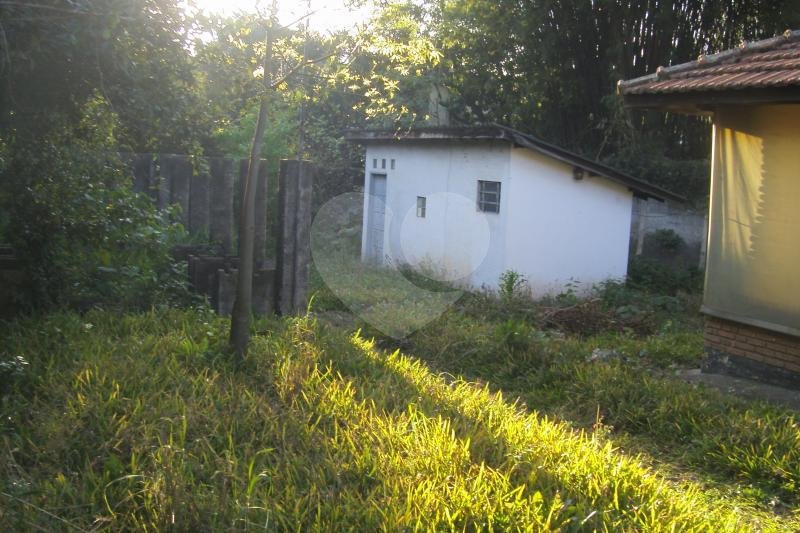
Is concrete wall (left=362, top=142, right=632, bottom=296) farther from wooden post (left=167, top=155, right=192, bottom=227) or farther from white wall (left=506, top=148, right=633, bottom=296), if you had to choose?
wooden post (left=167, top=155, right=192, bottom=227)

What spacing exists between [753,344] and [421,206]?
30.4ft

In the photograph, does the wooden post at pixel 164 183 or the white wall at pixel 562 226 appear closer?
the wooden post at pixel 164 183

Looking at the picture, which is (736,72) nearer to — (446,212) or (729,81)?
(729,81)

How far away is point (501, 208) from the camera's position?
14711mm

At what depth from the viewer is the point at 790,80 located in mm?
7102

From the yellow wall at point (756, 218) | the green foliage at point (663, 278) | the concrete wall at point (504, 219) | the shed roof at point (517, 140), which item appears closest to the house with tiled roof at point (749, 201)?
the yellow wall at point (756, 218)

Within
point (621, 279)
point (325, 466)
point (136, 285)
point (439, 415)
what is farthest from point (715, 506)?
point (621, 279)

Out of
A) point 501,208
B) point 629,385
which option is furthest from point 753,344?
point 501,208

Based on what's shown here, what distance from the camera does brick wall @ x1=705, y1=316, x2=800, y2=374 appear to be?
26.0 feet

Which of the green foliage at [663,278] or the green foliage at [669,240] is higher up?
the green foliage at [669,240]

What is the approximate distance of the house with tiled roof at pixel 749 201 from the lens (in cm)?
787

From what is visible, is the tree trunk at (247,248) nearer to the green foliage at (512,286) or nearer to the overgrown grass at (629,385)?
the overgrown grass at (629,385)

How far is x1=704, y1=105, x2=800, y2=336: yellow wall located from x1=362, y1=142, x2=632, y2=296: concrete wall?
6128 millimetres

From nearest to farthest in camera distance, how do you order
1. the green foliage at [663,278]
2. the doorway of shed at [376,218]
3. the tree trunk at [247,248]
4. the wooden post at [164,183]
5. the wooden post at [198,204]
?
the tree trunk at [247,248]
the wooden post at [164,183]
the wooden post at [198,204]
the green foliage at [663,278]
the doorway of shed at [376,218]
